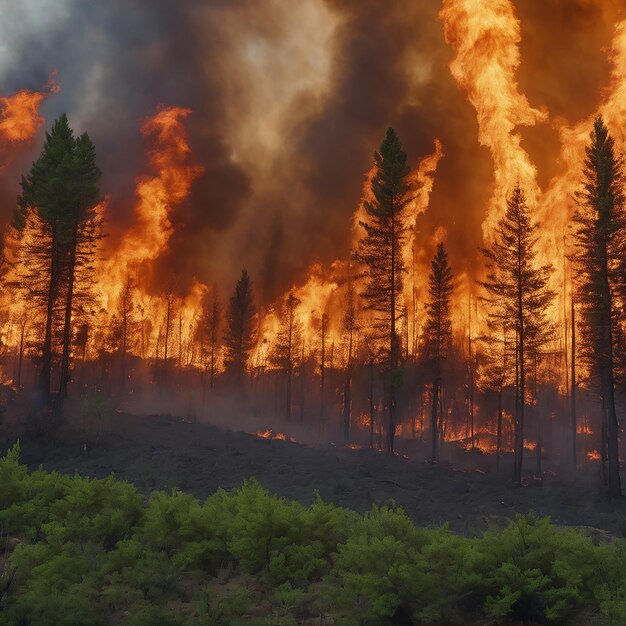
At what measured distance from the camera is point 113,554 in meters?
8.54

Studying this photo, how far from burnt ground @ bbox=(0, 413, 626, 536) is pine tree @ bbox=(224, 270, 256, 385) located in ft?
109

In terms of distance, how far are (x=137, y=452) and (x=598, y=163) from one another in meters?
27.9

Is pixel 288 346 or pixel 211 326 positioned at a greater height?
pixel 211 326

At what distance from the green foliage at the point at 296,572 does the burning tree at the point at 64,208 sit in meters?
24.1

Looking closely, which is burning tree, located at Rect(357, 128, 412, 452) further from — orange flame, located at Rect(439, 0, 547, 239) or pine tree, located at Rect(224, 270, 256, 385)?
pine tree, located at Rect(224, 270, 256, 385)

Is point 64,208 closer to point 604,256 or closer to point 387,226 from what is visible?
point 387,226

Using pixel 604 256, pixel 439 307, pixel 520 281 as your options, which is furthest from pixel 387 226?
pixel 604 256

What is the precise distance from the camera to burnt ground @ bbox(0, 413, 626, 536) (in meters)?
19.5

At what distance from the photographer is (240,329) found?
6456 centimetres

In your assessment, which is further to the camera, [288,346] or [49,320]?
[288,346]

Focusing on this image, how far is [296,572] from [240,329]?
187 ft

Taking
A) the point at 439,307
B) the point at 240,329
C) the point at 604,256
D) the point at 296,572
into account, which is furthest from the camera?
the point at 240,329

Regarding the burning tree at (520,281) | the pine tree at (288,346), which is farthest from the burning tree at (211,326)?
the burning tree at (520,281)

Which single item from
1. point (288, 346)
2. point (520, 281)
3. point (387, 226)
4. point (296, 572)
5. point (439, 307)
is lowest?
point (296, 572)
